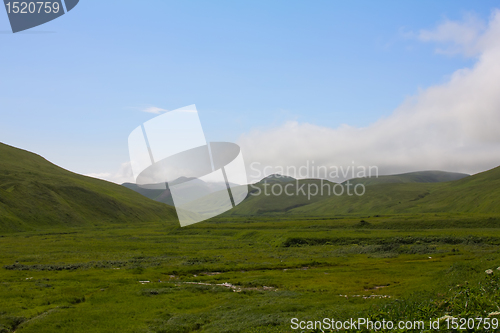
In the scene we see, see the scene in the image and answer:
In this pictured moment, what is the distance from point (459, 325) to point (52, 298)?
36536mm

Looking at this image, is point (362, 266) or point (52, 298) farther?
point (362, 266)

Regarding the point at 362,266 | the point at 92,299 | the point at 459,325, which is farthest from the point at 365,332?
the point at 362,266

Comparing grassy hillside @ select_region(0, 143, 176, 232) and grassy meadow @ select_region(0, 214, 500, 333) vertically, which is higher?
grassy hillside @ select_region(0, 143, 176, 232)

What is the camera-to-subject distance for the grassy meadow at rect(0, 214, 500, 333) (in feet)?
83.4

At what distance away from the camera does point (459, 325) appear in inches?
505

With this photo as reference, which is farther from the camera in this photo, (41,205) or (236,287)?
(41,205)

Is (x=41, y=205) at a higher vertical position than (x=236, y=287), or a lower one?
higher

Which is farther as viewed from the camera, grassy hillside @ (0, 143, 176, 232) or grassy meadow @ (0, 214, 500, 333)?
grassy hillside @ (0, 143, 176, 232)

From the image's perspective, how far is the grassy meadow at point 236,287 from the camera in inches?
1000

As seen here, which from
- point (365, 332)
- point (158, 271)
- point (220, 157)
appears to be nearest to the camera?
point (365, 332)

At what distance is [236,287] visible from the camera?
4303cm

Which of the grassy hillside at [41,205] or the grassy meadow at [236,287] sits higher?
the grassy hillside at [41,205]

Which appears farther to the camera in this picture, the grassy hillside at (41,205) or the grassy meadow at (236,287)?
the grassy hillside at (41,205)

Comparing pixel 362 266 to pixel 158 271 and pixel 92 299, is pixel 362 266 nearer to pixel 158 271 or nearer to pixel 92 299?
pixel 158 271
